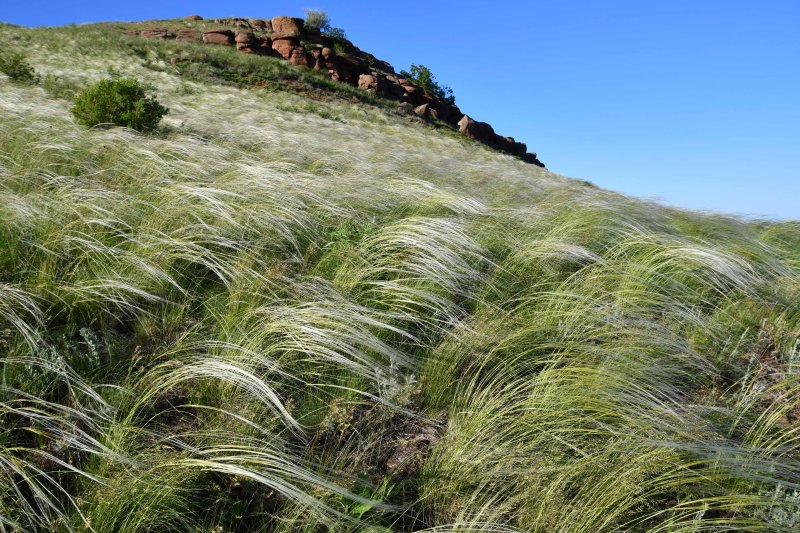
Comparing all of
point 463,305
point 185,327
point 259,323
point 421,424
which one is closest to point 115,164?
point 185,327

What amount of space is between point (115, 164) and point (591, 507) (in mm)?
4661

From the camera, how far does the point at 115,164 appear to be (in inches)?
182

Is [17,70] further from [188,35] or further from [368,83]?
[188,35]

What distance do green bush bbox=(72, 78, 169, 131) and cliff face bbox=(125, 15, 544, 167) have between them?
23.7 metres

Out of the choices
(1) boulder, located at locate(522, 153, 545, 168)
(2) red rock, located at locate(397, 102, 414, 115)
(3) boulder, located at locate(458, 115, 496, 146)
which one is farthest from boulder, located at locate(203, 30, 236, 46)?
(1) boulder, located at locate(522, 153, 545, 168)

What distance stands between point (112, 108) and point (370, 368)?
6678 mm

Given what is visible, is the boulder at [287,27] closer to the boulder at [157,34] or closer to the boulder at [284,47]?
the boulder at [284,47]

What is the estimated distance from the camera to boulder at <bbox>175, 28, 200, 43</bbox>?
101ft

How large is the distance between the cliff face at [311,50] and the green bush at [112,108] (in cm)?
2369

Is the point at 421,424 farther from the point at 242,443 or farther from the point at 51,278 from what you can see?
the point at 51,278

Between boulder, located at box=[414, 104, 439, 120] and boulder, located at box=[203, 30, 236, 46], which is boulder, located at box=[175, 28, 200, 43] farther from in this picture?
boulder, located at box=[414, 104, 439, 120]

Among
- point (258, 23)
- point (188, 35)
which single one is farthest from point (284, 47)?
point (258, 23)

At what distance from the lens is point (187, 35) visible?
31.3 m

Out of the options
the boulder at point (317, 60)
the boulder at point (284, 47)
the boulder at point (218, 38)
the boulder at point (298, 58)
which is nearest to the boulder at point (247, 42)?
the boulder at point (218, 38)
